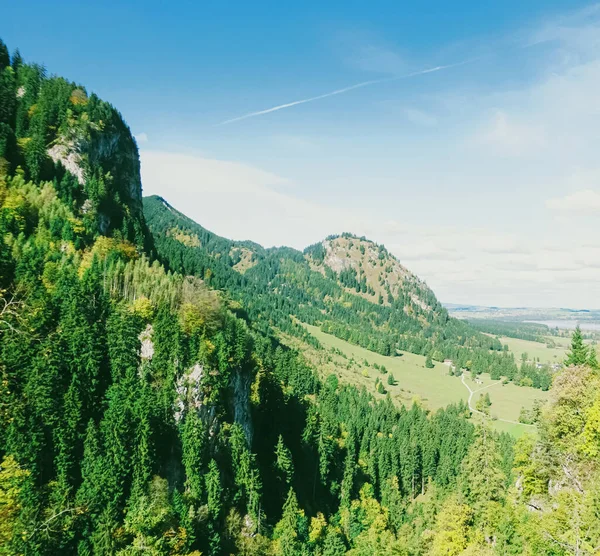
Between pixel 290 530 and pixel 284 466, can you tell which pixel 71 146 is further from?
pixel 290 530

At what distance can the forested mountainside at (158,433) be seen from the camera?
156 feet

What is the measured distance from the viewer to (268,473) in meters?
81.5

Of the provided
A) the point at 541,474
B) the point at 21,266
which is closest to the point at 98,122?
the point at 21,266

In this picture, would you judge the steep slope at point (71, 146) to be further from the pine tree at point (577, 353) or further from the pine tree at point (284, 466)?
the pine tree at point (577, 353)

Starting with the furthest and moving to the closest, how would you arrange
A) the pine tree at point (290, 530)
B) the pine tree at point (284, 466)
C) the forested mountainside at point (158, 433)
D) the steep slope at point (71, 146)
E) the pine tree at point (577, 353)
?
the steep slope at point (71, 146)
the pine tree at point (284, 466)
the pine tree at point (577, 353)
the pine tree at point (290, 530)
the forested mountainside at point (158, 433)

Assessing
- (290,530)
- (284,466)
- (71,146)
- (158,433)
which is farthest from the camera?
(71,146)

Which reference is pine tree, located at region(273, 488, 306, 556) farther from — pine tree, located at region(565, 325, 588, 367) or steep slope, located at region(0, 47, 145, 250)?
steep slope, located at region(0, 47, 145, 250)

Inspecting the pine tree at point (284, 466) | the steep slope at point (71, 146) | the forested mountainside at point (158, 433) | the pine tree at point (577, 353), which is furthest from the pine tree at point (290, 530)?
the steep slope at point (71, 146)

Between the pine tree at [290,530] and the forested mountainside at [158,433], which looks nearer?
the forested mountainside at [158,433]

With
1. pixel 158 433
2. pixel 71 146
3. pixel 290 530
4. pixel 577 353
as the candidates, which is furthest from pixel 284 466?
pixel 71 146

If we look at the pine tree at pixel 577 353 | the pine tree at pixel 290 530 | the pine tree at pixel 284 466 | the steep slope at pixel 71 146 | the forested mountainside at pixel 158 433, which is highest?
the steep slope at pixel 71 146

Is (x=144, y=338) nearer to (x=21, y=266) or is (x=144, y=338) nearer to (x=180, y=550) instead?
(x=21, y=266)

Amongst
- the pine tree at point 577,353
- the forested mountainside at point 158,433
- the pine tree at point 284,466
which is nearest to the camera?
the forested mountainside at point 158,433

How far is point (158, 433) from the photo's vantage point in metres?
58.7
